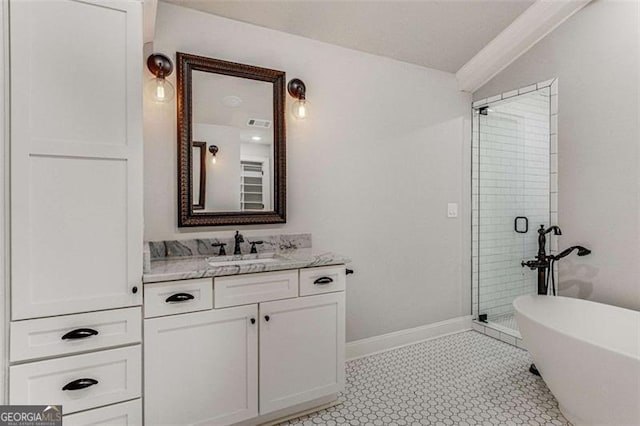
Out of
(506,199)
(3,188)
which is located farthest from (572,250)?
(3,188)

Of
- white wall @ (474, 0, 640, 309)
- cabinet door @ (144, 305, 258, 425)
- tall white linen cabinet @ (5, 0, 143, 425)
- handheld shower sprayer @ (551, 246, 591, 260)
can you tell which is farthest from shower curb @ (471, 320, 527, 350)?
Answer: tall white linen cabinet @ (5, 0, 143, 425)

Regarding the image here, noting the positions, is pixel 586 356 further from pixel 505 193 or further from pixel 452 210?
pixel 505 193

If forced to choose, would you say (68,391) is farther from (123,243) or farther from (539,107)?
(539,107)

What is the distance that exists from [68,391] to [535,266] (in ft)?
9.67

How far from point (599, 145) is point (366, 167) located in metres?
1.65

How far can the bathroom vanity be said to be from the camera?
1.77 meters

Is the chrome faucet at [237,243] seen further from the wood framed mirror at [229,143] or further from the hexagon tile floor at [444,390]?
the hexagon tile floor at [444,390]

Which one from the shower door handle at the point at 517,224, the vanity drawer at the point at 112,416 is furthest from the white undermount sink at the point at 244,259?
the shower door handle at the point at 517,224

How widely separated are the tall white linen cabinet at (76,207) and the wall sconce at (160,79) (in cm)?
48

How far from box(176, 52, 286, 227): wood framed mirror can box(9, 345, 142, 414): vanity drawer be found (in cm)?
90

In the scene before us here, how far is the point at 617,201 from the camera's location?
8.30 ft

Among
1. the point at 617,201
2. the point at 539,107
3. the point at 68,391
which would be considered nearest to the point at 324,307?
the point at 68,391

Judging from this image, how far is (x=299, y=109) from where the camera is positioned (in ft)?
8.66

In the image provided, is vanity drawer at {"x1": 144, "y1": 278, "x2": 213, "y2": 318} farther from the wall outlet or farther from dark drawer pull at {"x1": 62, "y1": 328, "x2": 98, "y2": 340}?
the wall outlet
